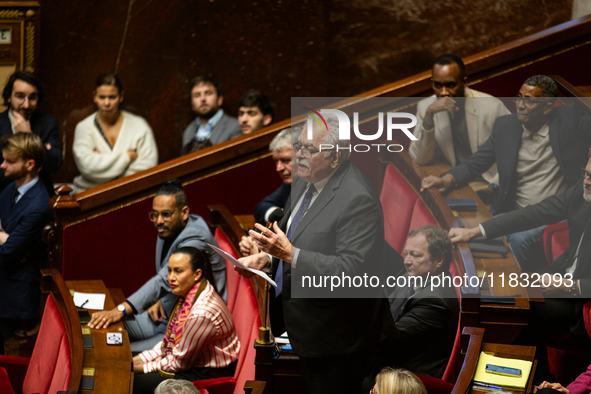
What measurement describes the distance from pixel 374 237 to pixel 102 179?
1969 mm

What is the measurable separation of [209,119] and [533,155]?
5.51 ft

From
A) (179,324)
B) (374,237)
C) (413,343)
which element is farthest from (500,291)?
(179,324)

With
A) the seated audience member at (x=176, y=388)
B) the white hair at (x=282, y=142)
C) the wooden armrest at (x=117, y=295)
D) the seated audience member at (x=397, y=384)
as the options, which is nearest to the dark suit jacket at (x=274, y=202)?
the white hair at (x=282, y=142)

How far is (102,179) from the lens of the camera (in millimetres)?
3330

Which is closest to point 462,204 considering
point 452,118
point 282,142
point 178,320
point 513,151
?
point 513,151

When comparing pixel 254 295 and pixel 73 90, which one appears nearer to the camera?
pixel 254 295

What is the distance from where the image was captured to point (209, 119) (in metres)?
3.41

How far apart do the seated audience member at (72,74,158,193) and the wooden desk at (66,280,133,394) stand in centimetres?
115

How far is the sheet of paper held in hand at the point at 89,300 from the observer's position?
2.44 meters

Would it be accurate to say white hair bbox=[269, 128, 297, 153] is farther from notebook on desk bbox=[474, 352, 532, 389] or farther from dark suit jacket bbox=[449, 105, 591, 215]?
notebook on desk bbox=[474, 352, 532, 389]

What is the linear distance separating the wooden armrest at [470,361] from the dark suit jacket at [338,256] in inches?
9.7

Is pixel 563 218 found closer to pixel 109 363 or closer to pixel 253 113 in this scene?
pixel 109 363

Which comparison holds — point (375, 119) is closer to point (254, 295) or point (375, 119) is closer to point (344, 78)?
point (254, 295)

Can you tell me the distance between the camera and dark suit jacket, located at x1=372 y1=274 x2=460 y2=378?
6.16ft
